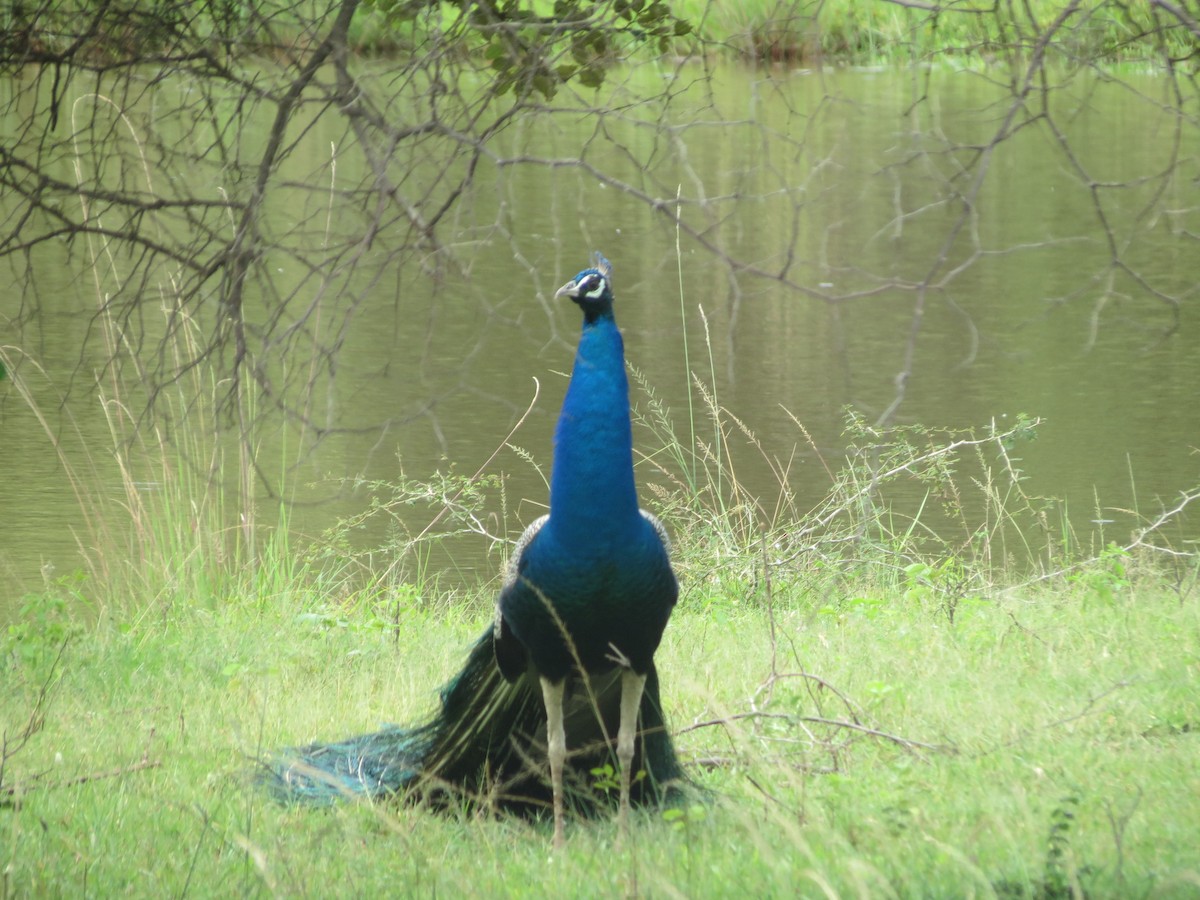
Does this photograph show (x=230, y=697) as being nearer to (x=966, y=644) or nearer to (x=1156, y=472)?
(x=966, y=644)

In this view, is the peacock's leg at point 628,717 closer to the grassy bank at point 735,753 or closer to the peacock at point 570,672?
the peacock at point 570,672

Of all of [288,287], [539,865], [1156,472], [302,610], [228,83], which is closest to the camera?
[228,83]

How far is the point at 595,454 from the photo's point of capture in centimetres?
375

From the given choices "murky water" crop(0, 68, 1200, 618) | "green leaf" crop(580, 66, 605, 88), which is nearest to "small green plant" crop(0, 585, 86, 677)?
"murky water" crop(0, 68, 1200, 618)

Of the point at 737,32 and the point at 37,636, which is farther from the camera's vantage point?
the point at 37,636

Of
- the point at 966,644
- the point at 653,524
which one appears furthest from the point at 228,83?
the point at 966,644

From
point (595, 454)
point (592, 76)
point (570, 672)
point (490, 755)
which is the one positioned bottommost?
point (490, 755)

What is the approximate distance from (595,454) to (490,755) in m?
1.07

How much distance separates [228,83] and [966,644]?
3.19 meters

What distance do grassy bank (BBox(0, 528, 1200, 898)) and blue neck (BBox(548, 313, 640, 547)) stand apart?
483 mm

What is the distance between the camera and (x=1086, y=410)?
11.1m

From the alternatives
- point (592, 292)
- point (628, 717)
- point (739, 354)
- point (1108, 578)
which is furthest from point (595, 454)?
point (739, 354)

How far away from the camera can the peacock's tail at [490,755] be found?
4152 mm

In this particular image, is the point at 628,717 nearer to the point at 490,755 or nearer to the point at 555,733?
the point at 555,733
